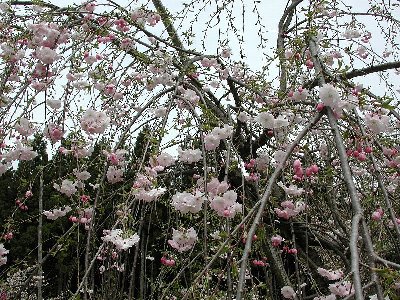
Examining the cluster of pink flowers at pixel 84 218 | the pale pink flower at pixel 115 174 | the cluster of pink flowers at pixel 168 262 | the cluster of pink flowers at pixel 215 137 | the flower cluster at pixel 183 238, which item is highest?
the cluster of pink flowers at pixel 215 137

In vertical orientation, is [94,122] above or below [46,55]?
below

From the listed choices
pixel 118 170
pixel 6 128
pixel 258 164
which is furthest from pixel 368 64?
pixel 6 128

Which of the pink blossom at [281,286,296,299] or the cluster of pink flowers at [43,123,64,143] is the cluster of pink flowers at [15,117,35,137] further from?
the pink blossom at [281,286,296,299]

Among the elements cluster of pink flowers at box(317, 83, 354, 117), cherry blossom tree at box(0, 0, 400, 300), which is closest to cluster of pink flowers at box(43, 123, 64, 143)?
cherry blossom tree at box(0, 0, 400, 300)

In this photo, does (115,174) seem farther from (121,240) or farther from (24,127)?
(121,240)

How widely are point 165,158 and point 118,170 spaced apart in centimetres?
85

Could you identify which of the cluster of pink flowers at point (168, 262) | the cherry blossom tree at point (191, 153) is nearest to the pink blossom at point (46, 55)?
the cherry blossom tree at point (191, 153)

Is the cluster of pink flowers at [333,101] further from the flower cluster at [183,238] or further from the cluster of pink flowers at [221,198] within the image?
the flower cluster at [183,238]

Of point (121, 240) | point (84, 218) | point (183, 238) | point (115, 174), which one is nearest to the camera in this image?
point (121, 240)

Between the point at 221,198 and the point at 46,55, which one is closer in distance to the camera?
the point at 221,198

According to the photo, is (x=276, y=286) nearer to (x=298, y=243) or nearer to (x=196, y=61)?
(x=298, y=243)

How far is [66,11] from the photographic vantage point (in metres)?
2.80

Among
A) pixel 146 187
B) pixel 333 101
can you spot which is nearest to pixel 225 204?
pixel 146 187

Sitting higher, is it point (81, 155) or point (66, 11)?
point (66, 11)
